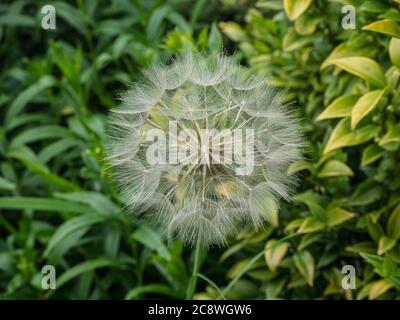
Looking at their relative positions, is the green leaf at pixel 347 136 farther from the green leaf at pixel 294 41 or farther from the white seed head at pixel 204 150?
the green leaf at pixel 294 41

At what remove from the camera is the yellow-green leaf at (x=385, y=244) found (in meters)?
3.32

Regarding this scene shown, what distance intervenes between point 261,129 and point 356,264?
1.14 meters

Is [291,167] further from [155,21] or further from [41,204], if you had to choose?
[155,21]

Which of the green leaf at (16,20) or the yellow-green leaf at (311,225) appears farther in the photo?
the green leaf at (16,20)

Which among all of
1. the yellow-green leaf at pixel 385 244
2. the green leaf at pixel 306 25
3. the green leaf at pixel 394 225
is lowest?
the yellow-green leaf at pixel 385 244

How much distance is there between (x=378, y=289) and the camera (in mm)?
3309

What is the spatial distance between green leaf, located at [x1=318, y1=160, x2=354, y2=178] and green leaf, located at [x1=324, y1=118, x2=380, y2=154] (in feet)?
0.49

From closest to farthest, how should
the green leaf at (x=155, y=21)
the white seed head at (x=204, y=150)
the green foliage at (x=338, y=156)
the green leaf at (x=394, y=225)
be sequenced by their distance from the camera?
the white seed head at (x=204, y=150) < the green foliage at (x=338, y=156) < the green leaf at (x=394, y=225) < the green leaf at (x=155, y=21)

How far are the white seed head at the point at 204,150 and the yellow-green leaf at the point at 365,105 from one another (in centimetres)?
26

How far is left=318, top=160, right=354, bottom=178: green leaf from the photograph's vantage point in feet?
11.3

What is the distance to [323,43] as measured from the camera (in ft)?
12.7

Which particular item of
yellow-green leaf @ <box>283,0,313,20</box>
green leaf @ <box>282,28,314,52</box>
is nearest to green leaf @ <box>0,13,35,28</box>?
green leaf @ <box>282,28,314,52</box>

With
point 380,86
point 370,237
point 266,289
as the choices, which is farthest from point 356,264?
point 380,86
